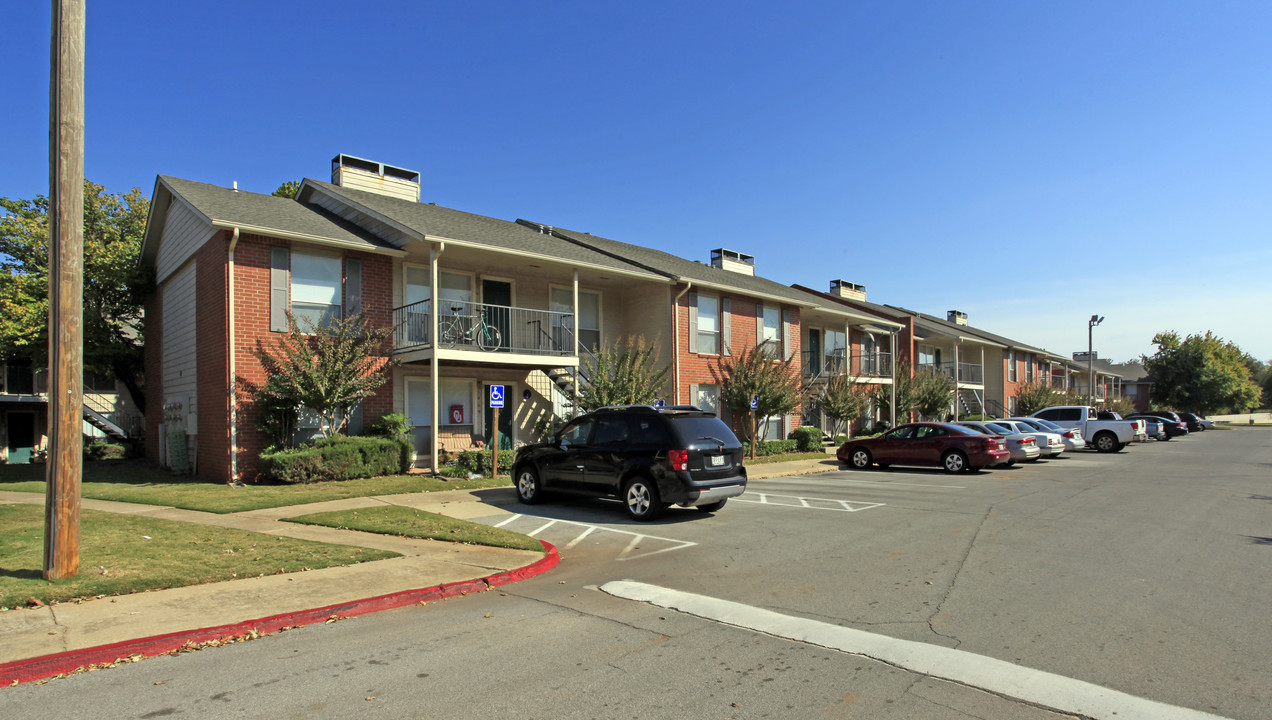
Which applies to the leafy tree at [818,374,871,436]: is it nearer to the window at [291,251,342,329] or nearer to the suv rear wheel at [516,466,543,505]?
the suv rear wheel at [516,466,543,505]

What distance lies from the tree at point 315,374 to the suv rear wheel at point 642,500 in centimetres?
766

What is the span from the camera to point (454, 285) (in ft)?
65.1

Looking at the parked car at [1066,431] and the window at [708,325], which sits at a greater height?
the window at [708,325]

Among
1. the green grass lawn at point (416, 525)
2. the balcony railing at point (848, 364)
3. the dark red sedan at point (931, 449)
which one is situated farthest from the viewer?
the balcony railing at point (848, 364)

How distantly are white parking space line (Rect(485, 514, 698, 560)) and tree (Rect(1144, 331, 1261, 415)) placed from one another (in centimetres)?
7137

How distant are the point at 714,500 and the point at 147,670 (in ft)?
24.5

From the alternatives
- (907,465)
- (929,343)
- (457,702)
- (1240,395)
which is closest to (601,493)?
(457,702)

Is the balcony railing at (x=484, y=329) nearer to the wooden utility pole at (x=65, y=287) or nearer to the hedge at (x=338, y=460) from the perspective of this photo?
the hedge at (x=338, y=460)

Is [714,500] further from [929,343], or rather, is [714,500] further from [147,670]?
[929,343]

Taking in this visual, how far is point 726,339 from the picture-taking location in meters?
25.4

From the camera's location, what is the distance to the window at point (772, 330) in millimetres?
27266

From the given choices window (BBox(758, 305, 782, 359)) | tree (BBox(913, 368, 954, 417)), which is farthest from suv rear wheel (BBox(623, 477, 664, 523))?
tree (BBox(913, 368, 954, 417))

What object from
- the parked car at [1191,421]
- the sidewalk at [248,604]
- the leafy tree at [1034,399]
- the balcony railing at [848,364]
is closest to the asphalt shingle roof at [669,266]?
the balcony railing at [848,364]

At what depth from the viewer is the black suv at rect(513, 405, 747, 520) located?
10711 mm
